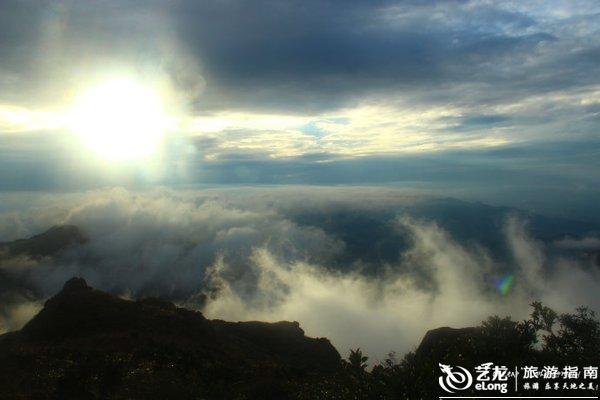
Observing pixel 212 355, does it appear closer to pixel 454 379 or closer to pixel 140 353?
pixel 140 353

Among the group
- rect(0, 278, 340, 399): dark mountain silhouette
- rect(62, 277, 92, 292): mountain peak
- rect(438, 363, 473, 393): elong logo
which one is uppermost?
rect(438, 363, 473, 393): elong logo

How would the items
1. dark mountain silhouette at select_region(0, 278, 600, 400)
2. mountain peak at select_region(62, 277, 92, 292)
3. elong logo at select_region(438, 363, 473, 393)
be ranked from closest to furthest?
elong logo at select_region(438, 363, 473, 393) < dark mountain silhouette at select_region(0, 278, 600, 400) < mountain peak at select_region(62, 277, 92, 292)

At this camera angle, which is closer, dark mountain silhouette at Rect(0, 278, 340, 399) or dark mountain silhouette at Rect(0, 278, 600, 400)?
dark mountain silhouette at Rect(0, 278, 600, 400)

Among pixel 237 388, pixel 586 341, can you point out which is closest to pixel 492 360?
pixel 237 388

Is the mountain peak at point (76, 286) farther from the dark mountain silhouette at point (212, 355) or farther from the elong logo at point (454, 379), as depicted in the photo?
the elong logo at point (454, 379)

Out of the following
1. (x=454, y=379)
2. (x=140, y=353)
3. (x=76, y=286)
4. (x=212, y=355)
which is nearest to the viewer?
(x=454, y=379)

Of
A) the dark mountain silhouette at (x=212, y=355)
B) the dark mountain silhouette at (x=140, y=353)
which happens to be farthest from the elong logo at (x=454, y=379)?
the dark mountain silhouette at (x=140, y=353)

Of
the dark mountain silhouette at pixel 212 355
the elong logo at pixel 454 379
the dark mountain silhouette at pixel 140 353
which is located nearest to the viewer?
the elong logo at pixel 454 379

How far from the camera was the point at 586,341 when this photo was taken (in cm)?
4581

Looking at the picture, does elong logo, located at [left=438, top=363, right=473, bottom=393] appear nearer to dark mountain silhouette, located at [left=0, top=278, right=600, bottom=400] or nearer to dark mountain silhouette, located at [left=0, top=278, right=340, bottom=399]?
dark mountain silhouette, located at [left=0, top=278, right=600, bottom=400]

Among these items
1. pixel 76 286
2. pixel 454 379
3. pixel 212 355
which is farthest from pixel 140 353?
pixel 454 379

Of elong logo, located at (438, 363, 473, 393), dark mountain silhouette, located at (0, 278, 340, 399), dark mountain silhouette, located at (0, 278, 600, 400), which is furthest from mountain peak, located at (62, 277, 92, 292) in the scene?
elong logo, located at (438, 363, 473, 393)

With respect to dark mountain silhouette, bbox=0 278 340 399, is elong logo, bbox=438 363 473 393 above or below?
above

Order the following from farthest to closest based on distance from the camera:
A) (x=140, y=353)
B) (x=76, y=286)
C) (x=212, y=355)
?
1. (x=76, y=286)
2. (x=212, y=355)
3. (x=140, y=353)
